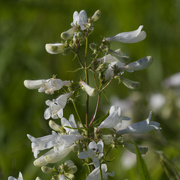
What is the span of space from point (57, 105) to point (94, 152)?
0.30 meters

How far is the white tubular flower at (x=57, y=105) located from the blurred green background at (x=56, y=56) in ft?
5.86

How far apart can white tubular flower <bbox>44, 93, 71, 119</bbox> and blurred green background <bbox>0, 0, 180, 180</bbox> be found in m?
1.79

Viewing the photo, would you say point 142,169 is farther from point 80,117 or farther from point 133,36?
point 133,36

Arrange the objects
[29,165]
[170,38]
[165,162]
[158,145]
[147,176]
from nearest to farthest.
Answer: [147,176] < [165,162] < [158,145] < [29,165] < [170,38]

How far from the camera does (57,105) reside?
1.80 m

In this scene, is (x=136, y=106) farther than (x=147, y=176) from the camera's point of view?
Yes

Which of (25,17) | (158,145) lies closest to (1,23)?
(25,17)

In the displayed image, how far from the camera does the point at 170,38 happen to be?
6805mm

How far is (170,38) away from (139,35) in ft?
16.8

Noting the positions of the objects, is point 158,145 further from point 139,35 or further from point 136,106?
point 139,35

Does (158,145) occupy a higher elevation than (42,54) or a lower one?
lower

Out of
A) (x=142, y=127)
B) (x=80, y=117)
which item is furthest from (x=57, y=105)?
(x=142, y=127)

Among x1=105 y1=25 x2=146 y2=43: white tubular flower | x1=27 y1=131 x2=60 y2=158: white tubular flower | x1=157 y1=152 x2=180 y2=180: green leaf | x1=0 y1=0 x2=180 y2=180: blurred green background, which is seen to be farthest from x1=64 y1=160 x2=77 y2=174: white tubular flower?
x1=0 y1=0 x2=180 y2=180: blurred green background

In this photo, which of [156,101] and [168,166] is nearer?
[168,166]
